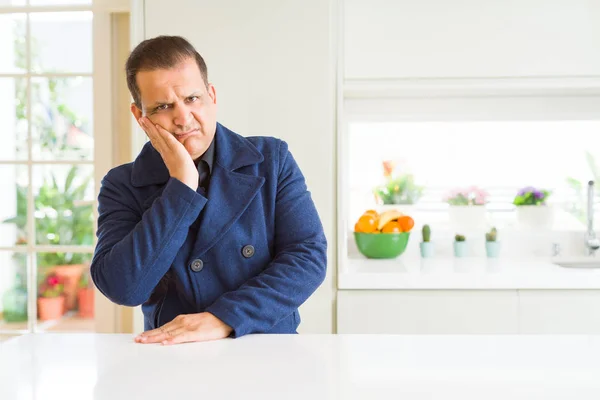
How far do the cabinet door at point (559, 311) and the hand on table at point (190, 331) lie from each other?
1541mm

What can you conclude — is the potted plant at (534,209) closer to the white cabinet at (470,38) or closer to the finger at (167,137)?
the white cabinet at (470,38)

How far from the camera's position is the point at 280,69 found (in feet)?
7.88

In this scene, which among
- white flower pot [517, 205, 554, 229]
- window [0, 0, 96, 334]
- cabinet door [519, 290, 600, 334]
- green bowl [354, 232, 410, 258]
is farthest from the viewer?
white flower pot [517, 205, 554, 229]

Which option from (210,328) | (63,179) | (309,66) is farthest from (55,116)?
(210,328)

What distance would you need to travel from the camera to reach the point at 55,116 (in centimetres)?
290

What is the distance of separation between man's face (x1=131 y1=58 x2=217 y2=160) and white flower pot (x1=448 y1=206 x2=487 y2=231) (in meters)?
1.92

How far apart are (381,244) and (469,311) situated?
20.2 inches

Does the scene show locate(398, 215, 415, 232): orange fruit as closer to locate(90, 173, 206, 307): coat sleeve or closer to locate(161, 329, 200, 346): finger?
locate(90, 173, 206, 307): coat sleeve

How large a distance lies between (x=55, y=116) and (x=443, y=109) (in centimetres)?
179

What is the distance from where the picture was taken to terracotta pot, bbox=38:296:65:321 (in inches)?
116

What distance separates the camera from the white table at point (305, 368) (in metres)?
0.88

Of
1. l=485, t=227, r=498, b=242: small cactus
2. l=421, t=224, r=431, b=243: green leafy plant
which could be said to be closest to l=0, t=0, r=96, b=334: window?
l=421, t=224, r=431, b=243: green leafy plant

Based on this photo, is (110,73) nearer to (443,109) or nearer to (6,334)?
(6,334)

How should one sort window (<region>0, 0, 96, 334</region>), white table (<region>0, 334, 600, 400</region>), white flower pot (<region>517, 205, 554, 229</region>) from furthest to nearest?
white flower pot (<region>517, 205, 554, 229</region>), window (<region>0, 0, 96, 334</region>), white table (<region>0, 334, 600, 400</region>)
